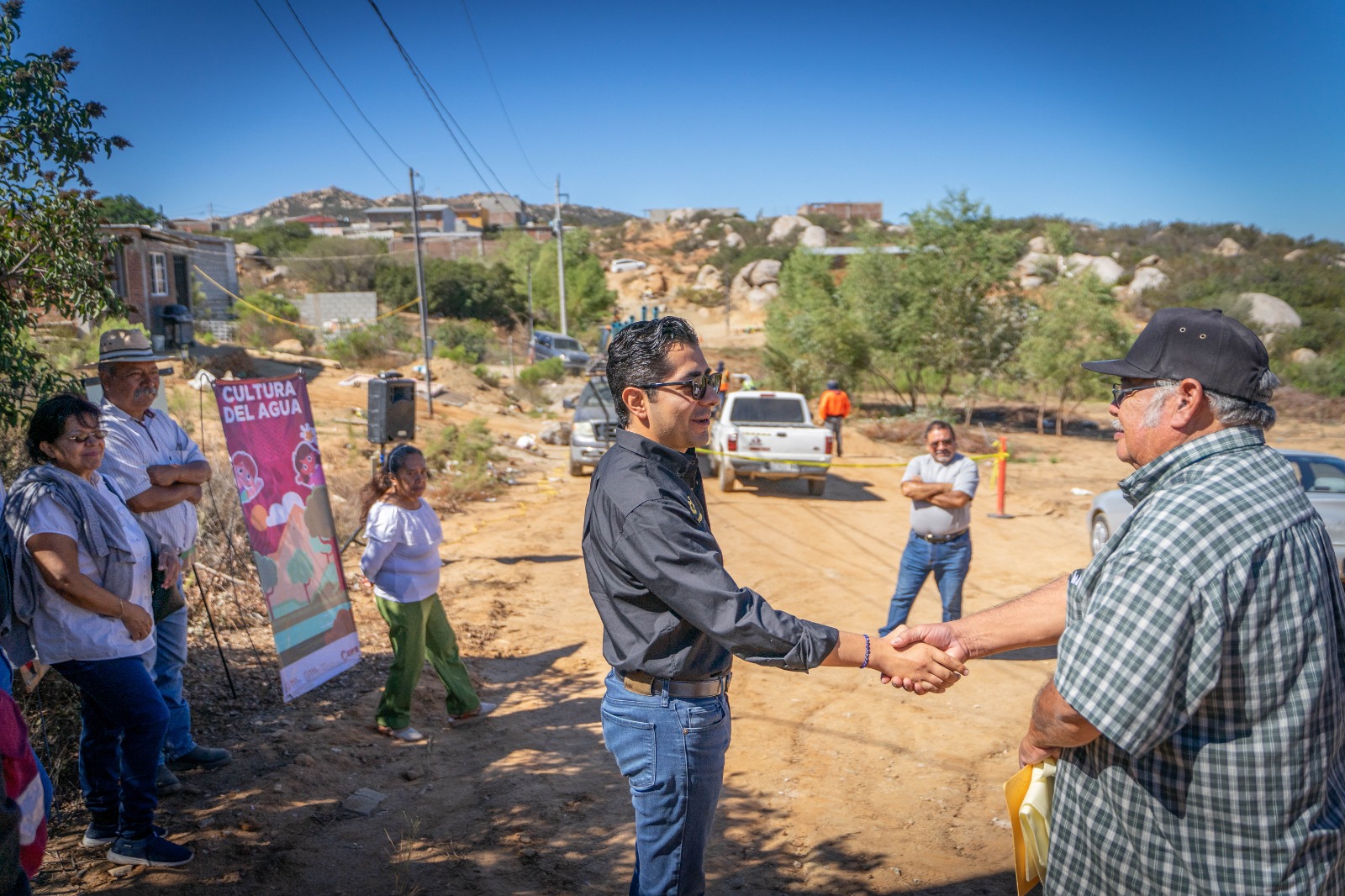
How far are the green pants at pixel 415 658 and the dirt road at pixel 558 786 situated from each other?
174 mm

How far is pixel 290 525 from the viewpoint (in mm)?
5812

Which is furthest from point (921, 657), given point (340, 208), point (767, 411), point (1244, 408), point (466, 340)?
point (340, 208)

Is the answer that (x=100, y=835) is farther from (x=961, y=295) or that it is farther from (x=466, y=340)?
(x=466, y=340)

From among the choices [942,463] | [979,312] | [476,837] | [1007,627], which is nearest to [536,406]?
[979,312]

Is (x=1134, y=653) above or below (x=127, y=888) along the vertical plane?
above

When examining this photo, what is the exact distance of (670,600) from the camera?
250cm

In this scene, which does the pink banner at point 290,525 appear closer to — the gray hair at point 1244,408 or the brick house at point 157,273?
the gray hair at point 1244,408

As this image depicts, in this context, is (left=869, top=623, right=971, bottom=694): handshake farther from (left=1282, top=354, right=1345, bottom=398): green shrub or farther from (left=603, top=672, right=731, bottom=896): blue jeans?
(left=1282, top=354, right=1345, bottom=398): green shrub

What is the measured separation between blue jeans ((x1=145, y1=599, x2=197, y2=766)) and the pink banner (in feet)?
2.15

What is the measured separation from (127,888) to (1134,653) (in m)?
3.89

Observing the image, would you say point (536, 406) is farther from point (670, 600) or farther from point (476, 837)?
point (670, 600)

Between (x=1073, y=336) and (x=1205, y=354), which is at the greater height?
(x=1205, y=354)

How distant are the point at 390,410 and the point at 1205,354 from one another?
29.6ft

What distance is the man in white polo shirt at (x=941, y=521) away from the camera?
270 inches
